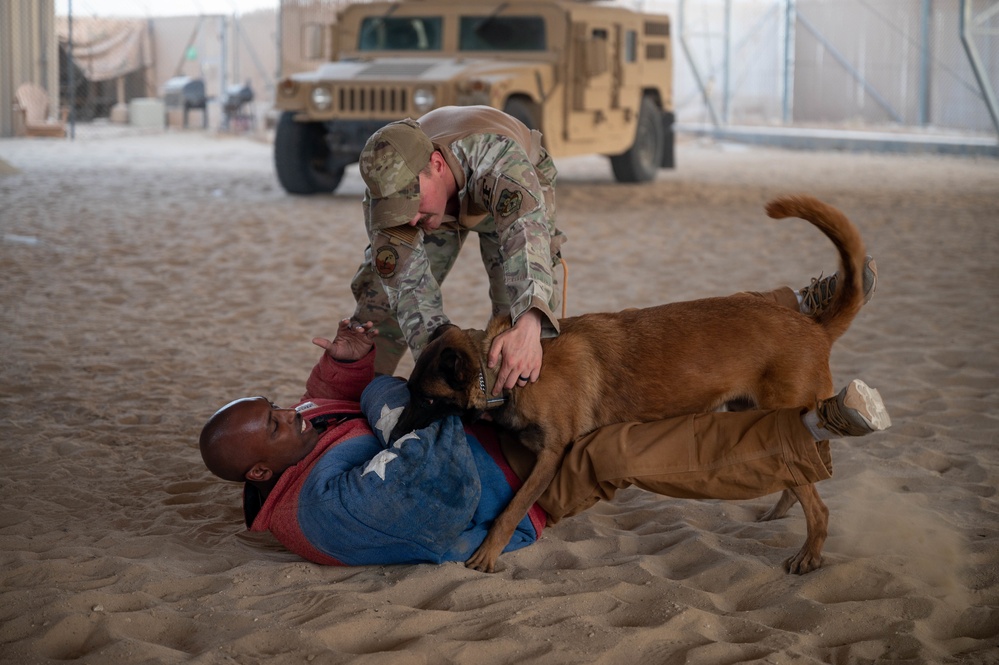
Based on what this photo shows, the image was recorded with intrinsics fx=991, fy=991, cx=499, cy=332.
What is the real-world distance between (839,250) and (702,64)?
91.7ft

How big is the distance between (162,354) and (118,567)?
9.12 ft

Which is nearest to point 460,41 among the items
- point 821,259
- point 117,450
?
point 821,259

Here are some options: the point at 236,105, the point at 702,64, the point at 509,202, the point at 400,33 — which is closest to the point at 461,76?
the point at 400,33

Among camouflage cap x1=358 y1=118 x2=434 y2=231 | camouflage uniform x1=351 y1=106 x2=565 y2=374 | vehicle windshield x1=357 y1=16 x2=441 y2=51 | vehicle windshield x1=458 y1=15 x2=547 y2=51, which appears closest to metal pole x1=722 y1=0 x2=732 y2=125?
vehicle windshield x1=458 y1=15 x2=547 y2=51

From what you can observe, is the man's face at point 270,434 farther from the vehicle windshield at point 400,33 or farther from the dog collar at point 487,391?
the vehicle windshield at point 400,33

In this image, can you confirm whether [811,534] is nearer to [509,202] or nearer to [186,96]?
[509,202]

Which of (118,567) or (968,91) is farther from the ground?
(968,91)

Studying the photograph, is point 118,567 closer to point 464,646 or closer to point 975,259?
point 464,646

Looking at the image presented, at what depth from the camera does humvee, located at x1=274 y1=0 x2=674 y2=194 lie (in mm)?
11008

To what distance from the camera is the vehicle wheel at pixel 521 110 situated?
11.2 meters

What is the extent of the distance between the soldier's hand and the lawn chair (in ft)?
66.9

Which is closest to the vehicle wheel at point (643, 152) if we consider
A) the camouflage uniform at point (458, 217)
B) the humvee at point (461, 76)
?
the humvee at point (461, 76)

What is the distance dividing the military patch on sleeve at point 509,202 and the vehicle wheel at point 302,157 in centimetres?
926

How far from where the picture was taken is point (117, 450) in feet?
13.3
